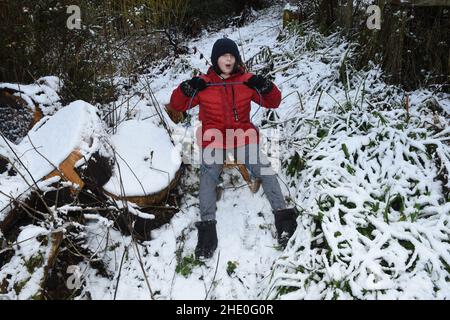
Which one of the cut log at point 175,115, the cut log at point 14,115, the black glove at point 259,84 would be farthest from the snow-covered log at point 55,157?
the black glove at point 259,84

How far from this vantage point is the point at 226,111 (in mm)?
3008

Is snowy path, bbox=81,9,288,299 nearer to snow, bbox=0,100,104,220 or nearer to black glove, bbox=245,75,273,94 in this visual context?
snow, bbox=0,100,104,220

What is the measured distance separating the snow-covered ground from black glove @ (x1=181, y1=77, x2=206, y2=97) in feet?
2.08

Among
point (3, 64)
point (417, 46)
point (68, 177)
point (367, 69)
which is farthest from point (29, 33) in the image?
point (417, 46)

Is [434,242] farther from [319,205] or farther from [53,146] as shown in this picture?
[53,146]

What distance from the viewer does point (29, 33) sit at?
138 inches

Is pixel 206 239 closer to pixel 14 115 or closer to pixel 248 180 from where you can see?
pixel 248 180

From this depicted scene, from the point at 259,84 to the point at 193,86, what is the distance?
0.51 meters

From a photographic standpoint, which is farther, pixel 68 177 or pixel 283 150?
pixel 283 150

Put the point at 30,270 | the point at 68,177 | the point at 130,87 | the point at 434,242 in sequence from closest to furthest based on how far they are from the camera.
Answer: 1. the point at 30,270
2. the point at 434,242
3. the point at 68,177
4. the point at 130,87

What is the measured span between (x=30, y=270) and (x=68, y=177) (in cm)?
64

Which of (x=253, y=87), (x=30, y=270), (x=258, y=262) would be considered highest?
(x=253, y=87)

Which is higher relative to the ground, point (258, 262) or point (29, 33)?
point (29, 33)

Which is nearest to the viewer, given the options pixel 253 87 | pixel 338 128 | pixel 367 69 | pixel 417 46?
pixel 253 87
